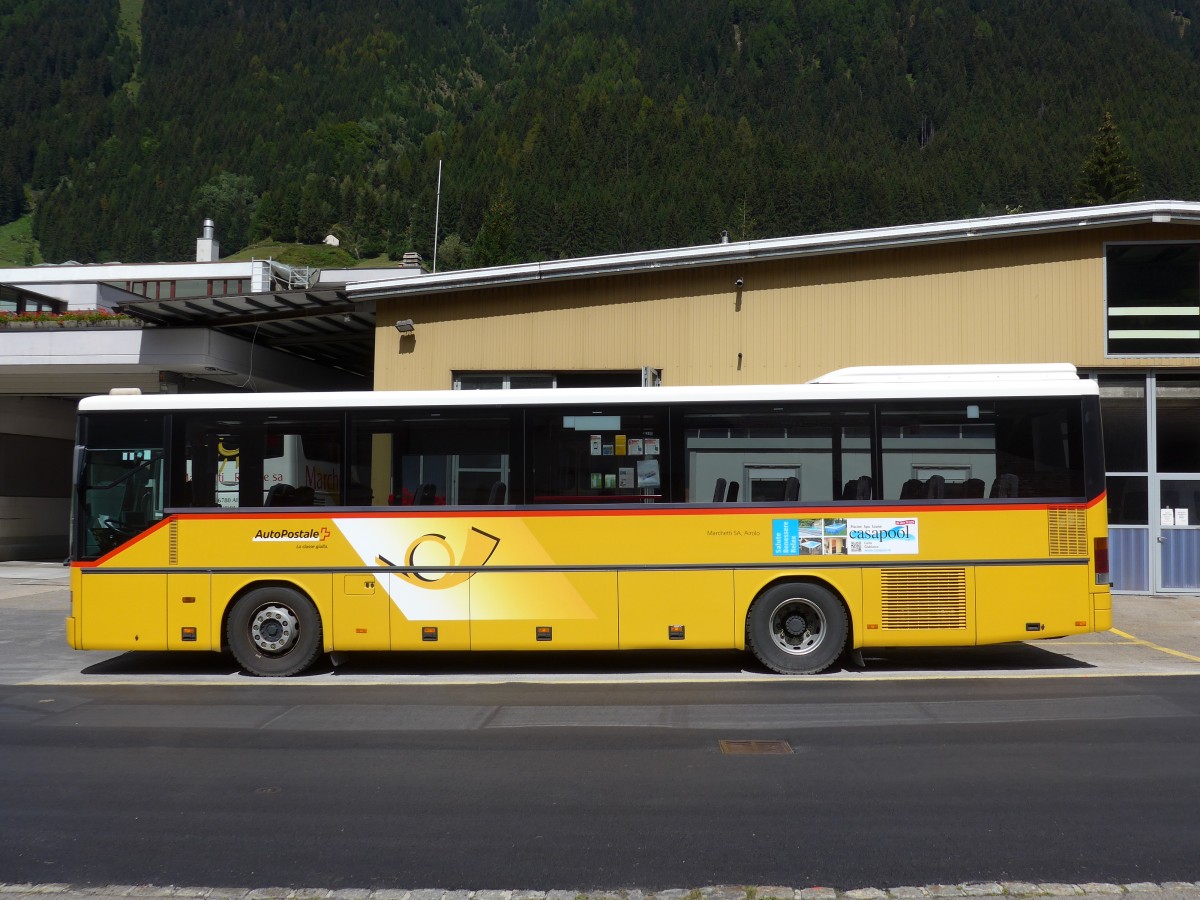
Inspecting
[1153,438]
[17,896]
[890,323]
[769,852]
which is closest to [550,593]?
[769,852]

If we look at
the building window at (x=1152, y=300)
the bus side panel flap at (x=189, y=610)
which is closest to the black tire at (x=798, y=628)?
the bus side panel flap at (x=189, y=610)

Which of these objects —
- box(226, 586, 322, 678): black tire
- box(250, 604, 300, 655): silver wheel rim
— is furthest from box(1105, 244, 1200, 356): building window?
box(250, 604, 300, 655): silver wheel rim

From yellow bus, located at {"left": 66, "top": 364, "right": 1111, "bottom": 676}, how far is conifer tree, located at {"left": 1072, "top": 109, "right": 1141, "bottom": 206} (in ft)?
240

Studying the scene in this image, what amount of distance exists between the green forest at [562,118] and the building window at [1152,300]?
66.2 meters

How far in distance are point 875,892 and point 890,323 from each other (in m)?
13.6

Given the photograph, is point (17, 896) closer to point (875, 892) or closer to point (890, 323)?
point (875, 892)

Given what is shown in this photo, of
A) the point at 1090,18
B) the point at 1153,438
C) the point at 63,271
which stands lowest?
the point at 1153,438

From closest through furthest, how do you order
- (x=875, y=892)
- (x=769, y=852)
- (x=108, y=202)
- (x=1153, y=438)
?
1. (x=875, y=892)
2. (x=769, y=852)
3. (x=1153, y=438)
4. (x=108, y=202)

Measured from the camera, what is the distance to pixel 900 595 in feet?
36.0

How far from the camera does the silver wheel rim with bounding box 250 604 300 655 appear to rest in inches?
440

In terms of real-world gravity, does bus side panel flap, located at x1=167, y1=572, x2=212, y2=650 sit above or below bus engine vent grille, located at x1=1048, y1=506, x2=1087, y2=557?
below

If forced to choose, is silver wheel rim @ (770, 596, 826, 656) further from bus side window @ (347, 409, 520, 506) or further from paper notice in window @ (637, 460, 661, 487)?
bus side window @ (347, 409, 520, 506)

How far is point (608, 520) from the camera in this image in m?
11.1

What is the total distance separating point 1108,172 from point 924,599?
7633cm
